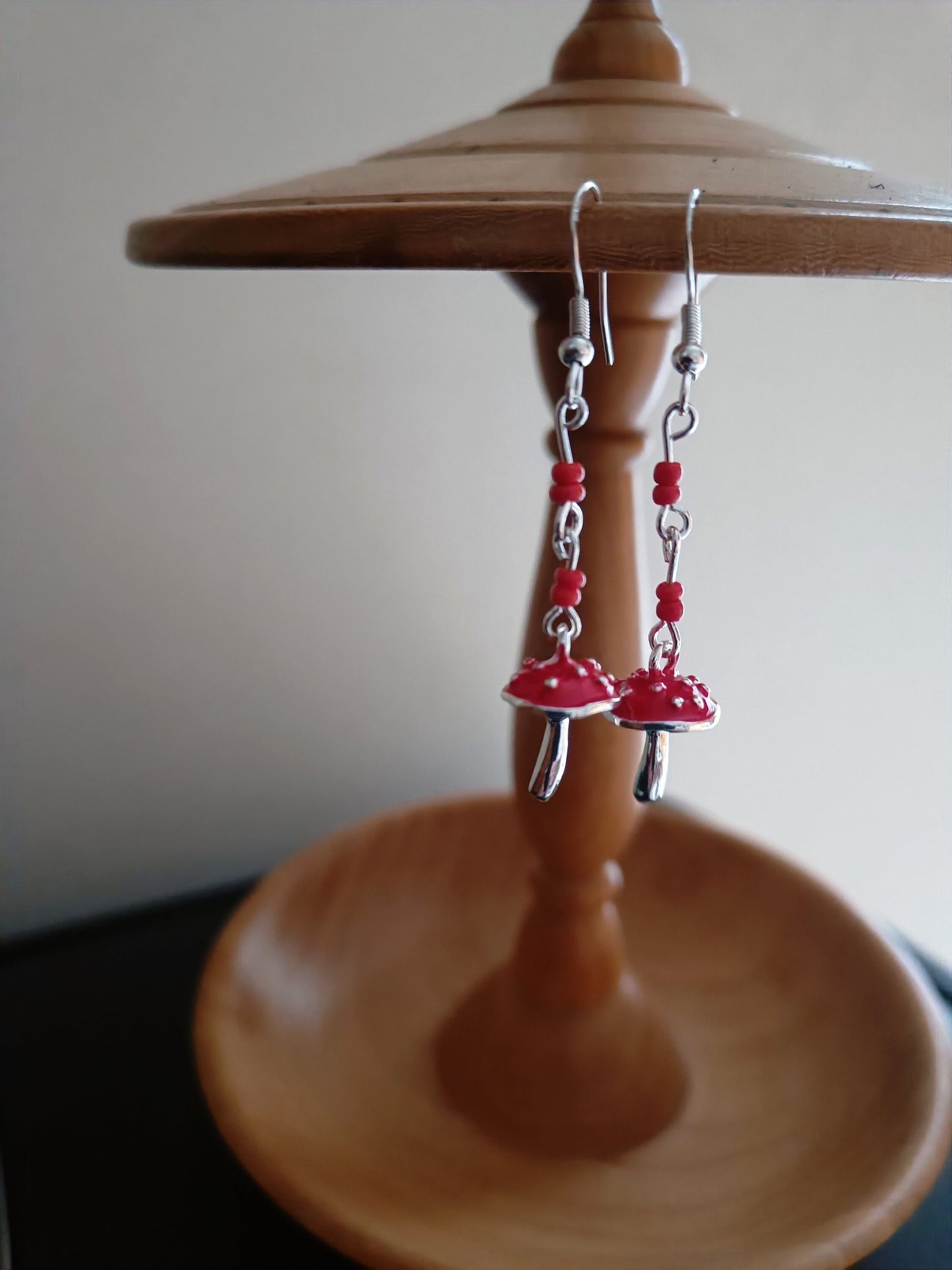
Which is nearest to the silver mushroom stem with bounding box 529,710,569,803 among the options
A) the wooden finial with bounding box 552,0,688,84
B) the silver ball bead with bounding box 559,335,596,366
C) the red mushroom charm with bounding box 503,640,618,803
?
the red mushroom charm with bounding box 503,640,618,803

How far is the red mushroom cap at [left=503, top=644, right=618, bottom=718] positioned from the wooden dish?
0.75 feet

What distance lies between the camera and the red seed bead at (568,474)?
1.04ft

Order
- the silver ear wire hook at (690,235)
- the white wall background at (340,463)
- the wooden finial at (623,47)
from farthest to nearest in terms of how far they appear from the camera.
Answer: the white wall background at (340,463) → the wooden finial at (623,47) → the silver ear wire hook at (690,235)

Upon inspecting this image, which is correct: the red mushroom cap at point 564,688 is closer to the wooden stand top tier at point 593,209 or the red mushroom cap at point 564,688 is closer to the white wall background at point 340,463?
the wooden stand top tier at point 593,209

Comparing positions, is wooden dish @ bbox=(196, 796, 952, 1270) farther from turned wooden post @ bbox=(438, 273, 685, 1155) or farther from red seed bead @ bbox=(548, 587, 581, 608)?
red seed bead @ bbox=(548, 587, 581, 608)

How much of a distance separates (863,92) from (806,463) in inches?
10.9

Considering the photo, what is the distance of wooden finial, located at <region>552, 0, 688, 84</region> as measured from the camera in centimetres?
40

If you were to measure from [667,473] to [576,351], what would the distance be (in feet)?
0.18

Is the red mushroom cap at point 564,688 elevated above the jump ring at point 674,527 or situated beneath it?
situated beneath

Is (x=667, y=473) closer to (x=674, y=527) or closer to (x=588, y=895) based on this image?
(x=674, y=527)

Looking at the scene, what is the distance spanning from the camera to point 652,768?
325 mm

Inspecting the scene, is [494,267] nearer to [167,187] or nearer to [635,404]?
[635,404]

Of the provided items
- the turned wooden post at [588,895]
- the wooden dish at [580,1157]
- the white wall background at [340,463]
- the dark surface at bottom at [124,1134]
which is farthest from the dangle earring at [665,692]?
the white wall background at [340,463]

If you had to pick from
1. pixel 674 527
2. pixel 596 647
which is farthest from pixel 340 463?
pixel 674 527
